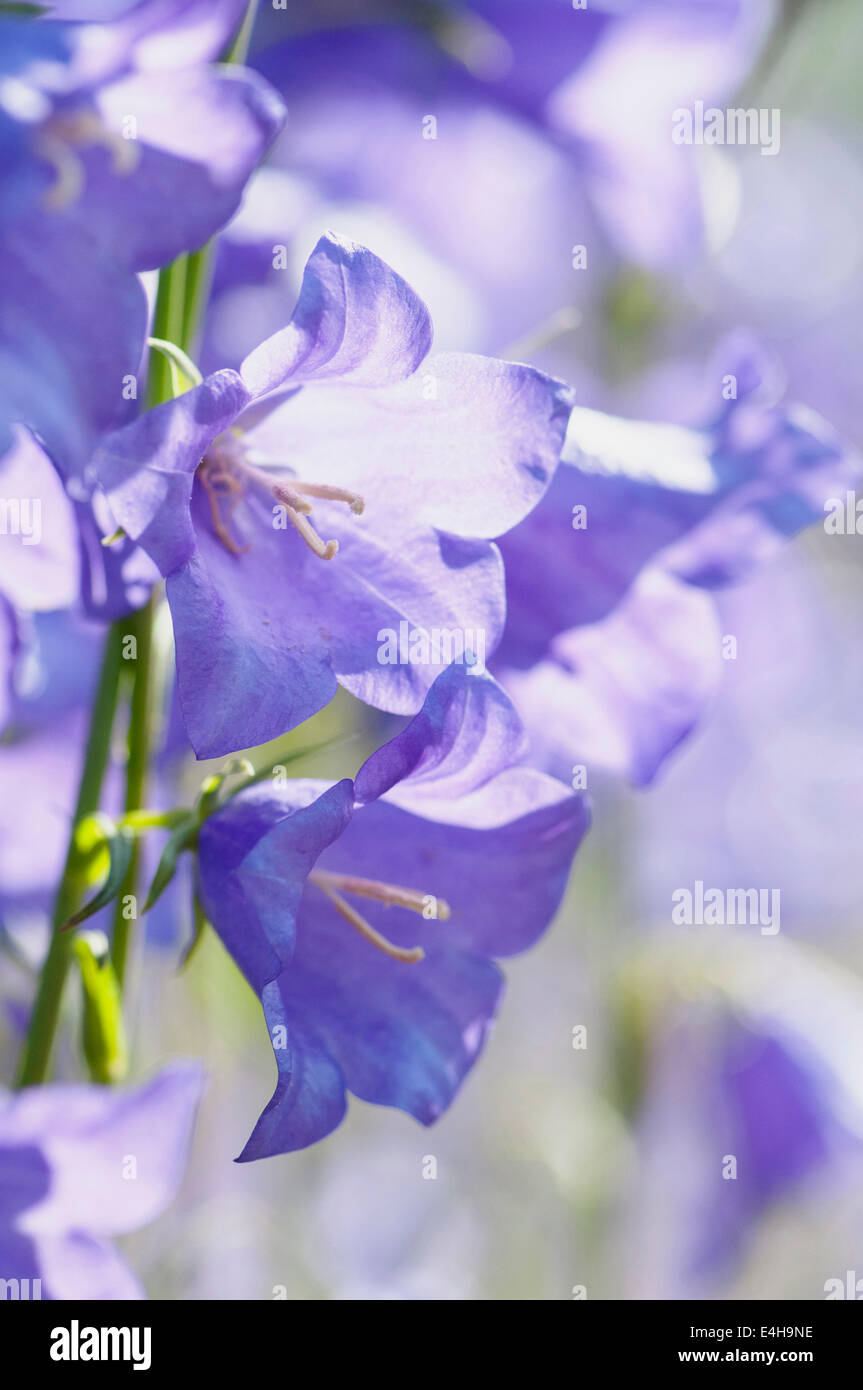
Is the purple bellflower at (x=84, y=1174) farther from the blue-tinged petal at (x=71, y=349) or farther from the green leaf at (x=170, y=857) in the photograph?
the blue-tinged petal at (x=71, y=349)

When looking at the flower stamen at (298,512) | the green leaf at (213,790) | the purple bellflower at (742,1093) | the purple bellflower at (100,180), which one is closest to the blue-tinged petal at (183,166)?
the purple bellflower at (100,180)

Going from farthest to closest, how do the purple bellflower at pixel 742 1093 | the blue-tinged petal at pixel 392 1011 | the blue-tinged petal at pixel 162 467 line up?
1. the purple bellflower at pixel 742 1093
2. the blue-tinged petal at pixel 392 1011
3. the blue-tinged petal at pixel 162 467

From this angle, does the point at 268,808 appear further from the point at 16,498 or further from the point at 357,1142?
the point at 357,1142

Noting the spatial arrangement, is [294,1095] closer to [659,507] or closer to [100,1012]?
[100,1012]

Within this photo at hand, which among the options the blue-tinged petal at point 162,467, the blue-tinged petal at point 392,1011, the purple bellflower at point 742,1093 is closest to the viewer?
the blue-tinged petal at point 162,467

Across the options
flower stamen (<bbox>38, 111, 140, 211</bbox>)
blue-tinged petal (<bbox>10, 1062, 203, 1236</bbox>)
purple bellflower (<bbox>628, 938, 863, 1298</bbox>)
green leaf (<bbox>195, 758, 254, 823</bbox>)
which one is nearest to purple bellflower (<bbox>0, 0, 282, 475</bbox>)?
flower stamen (<bbox>38, 111, 140, 211</bbox>)

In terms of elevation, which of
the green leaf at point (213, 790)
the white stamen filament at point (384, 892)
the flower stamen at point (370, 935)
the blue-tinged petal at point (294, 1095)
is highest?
the green leaf at point (213, 790)
